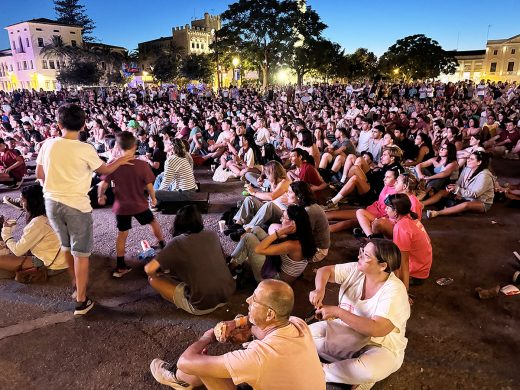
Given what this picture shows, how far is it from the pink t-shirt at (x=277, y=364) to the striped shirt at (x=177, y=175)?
4.78 m

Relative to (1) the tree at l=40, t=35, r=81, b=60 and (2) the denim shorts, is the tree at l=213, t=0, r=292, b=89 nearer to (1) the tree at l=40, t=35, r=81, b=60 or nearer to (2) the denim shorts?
(1) the tree at l=40, t=35, r=81, b=60

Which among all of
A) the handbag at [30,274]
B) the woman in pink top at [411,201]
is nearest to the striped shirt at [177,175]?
the handbag at [30,274]

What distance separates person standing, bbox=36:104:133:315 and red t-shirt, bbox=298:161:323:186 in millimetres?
3574

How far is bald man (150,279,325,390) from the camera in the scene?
179cm

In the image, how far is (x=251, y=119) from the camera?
1348cm

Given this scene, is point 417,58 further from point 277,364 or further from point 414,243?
point 277,364

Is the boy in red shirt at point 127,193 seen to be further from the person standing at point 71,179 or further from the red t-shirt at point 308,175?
the red t-shirt at point 308,175

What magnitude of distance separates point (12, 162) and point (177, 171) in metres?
4.96

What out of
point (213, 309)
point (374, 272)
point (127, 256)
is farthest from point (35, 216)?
point (374, 272)

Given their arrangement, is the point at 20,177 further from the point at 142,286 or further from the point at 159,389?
the point at 159,389

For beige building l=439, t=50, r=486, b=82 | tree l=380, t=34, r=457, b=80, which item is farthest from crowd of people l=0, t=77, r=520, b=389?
beige building l=439, t=50, r=486, b=82

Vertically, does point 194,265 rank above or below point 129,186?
below

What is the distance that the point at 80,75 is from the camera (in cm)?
4453

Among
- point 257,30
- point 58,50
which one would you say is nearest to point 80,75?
point 58,50
